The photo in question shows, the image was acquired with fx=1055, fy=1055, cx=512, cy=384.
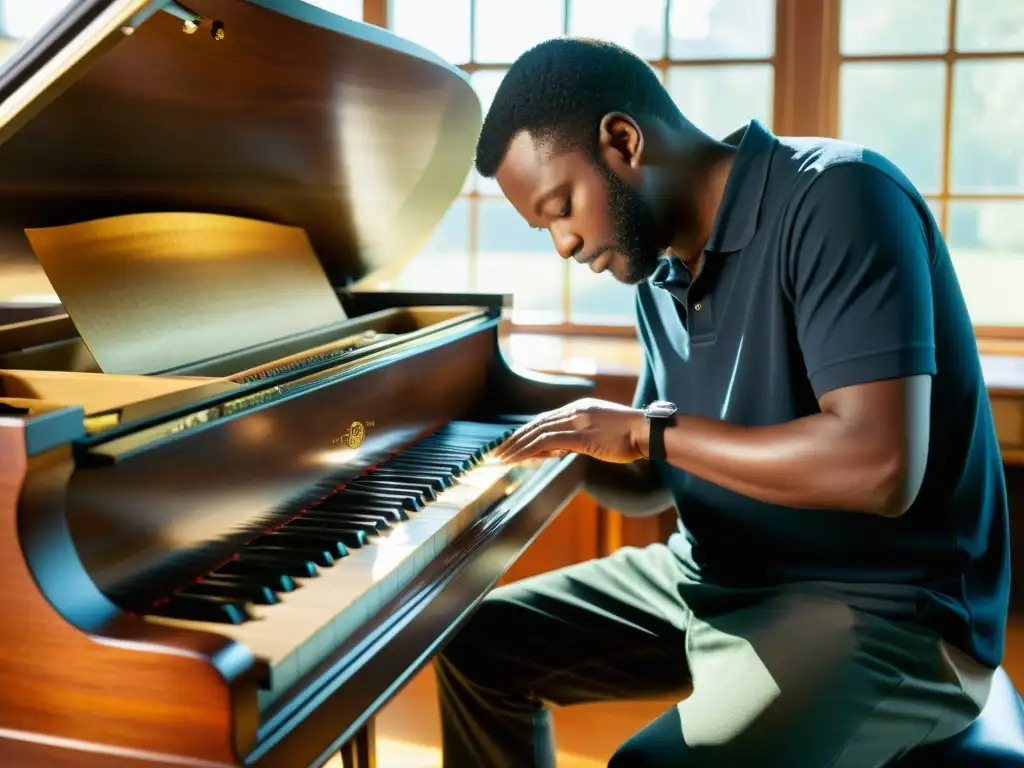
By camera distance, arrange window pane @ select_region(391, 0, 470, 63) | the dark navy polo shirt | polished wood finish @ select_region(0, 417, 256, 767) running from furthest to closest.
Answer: window pane @ select_region(391, 0, 470, 63) → the dark navy polo shirt → polished wood finish @ select_region(0, 417, 256, 767)

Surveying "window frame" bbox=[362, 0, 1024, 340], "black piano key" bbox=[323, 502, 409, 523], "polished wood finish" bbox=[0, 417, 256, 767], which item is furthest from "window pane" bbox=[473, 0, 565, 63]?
"polished wood finish" bbox=[0, 417, 256, 767]

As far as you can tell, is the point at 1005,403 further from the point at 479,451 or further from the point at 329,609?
the point at 329,609

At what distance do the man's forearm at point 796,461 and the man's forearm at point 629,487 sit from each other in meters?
0.47

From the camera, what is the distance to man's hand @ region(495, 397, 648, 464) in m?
1.60

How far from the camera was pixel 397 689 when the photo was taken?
1.22 m

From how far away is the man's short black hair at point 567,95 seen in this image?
60.8 inches

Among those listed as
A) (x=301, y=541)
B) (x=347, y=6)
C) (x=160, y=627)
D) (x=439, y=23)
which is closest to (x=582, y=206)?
(x=301, y=541)

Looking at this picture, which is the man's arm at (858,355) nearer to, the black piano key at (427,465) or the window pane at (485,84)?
the black piano key at (427,465)

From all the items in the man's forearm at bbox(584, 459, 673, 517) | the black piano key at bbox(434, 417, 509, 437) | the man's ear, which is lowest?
the man's forearm at bbox(584, 459, 673, 517)

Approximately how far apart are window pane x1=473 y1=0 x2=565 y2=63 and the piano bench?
256cm

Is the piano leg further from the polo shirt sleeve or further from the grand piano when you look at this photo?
the polo shirt sleeve

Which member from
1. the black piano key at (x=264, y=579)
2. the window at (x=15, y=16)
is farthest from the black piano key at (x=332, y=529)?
the window at (x=15, y=16)

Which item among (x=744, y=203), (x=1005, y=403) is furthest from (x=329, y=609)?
(x=1005, y=403)

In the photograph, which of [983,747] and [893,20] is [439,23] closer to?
[983,747]
